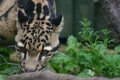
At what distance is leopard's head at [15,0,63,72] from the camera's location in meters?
5.52

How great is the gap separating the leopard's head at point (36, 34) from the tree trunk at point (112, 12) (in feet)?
2.40

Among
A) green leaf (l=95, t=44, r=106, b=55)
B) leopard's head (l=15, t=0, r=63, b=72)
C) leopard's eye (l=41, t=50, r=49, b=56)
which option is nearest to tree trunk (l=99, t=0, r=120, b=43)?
green leaf (l=95, t=44, r=106, b=55)

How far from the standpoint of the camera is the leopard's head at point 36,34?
552 centimetres

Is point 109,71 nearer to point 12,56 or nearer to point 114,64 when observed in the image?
point 114,64

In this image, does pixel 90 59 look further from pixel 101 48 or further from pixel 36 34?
pixel 36 34

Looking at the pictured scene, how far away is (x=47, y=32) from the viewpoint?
568 centimetres

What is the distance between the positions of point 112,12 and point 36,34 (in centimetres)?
115

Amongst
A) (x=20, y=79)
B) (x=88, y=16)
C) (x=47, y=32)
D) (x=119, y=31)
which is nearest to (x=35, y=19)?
(x=47, y=32)

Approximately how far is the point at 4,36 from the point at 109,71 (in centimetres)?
142

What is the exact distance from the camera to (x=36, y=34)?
557 centimetres

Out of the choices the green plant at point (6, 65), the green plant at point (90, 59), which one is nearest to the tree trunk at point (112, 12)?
the green plant at point (90, 59)

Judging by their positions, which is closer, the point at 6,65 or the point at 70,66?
the point at 70,66

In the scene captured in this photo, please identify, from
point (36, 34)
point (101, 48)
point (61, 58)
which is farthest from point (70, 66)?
point (36, 34)

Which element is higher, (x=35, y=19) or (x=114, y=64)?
(x=35, y=19)
